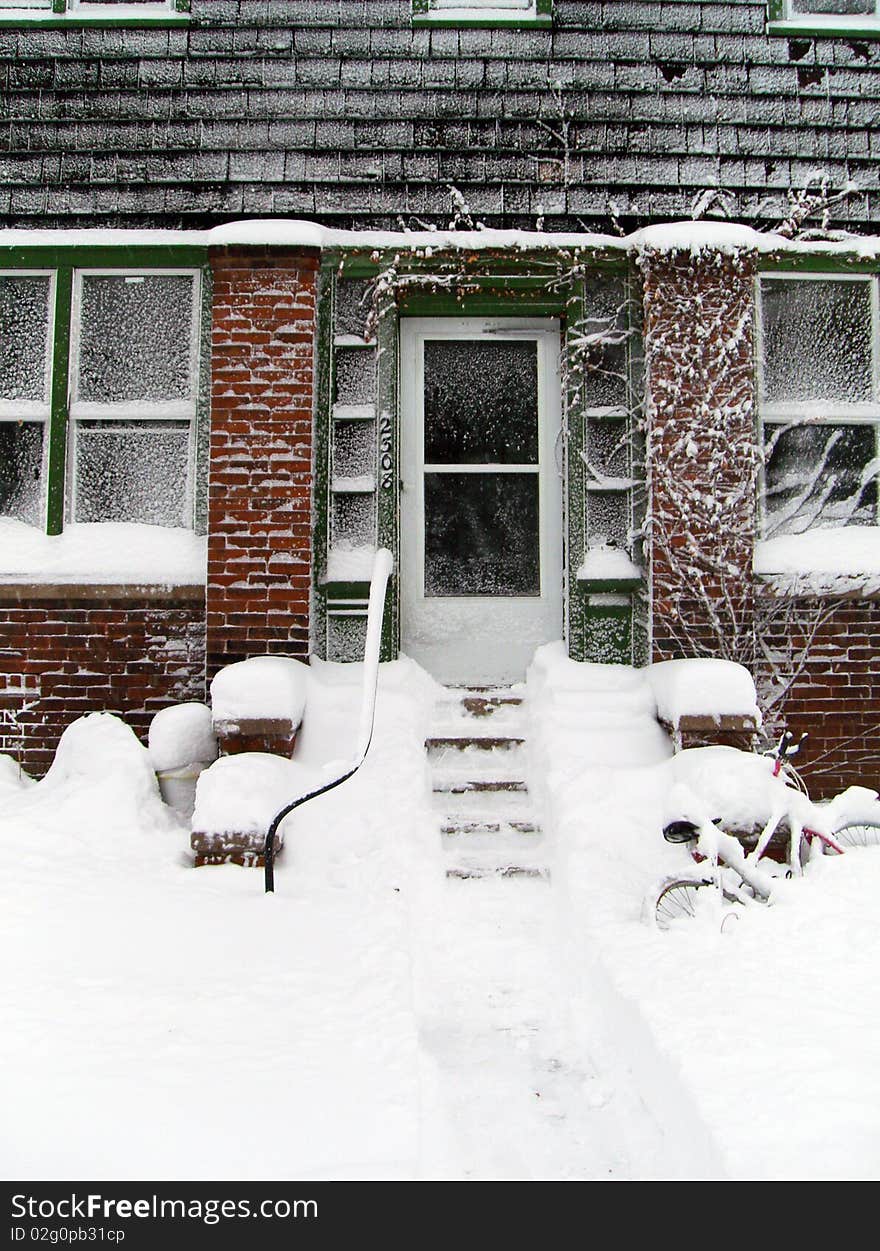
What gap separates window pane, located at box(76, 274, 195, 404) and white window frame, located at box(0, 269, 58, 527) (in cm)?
17

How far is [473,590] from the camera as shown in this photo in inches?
228

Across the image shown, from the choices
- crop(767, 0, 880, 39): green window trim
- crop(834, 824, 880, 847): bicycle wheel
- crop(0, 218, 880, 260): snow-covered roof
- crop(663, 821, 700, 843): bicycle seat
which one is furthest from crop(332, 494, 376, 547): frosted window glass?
crop(767, 0, 880, 39): green window trim

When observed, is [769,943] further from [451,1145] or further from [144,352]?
[144,352]

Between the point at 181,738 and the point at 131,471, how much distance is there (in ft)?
5.57

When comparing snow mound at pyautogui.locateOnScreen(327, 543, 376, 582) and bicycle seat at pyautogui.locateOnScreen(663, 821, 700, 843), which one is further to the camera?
snow mound at pyautogui.locateOnScreen(327, 543, 376, 582)

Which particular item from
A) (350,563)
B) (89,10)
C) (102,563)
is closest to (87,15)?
(89,10)

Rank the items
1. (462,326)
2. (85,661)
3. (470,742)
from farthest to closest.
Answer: (462,326) → (85,661) → (470,742)

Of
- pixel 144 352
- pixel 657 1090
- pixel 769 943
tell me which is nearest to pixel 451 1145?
pixel 657 1090

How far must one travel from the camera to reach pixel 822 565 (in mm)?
5473

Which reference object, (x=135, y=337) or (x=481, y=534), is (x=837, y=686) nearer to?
(x=481, y=534)

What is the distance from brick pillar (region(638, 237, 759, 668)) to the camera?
209 inches

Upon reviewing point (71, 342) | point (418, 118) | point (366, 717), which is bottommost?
point (366, 717)

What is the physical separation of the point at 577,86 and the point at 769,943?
4757 mm

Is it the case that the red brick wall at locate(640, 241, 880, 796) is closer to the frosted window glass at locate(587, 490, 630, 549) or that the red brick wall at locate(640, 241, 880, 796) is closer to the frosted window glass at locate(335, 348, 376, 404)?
the frosted window glass at locate(587, 490, 630, 549)
